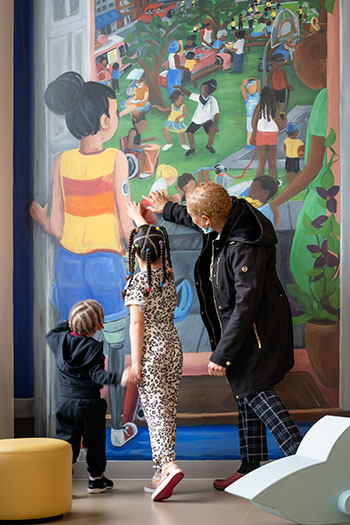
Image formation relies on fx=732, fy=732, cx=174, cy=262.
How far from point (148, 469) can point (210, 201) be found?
1.57 m

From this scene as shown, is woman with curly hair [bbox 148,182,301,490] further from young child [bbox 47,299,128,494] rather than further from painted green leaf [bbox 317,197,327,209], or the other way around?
young child [bbox 47,299,128,494]

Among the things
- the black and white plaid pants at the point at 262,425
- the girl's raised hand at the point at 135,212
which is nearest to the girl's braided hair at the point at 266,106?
the girl's raised hand at the point at 135,212

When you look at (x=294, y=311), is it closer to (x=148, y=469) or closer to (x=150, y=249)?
(x=150, y=249)

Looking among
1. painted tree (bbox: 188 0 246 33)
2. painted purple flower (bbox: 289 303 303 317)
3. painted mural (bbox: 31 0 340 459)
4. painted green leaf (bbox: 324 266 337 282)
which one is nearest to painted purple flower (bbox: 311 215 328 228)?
painted mural (bbox: 31 0 340 459)

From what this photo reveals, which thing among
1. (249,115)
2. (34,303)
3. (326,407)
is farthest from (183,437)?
(249,115)

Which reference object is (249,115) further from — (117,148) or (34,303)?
(34,303)

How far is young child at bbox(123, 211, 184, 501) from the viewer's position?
12.5 ft

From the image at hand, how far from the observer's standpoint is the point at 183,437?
416cm

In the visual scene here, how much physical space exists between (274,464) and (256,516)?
510mm

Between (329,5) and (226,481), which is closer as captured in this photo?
(226,481)

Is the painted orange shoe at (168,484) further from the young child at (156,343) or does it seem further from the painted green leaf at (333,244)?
the painted green leaf at (333,244)

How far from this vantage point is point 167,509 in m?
3.44

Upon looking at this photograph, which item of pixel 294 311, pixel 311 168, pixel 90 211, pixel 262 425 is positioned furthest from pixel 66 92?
pixel 262 425

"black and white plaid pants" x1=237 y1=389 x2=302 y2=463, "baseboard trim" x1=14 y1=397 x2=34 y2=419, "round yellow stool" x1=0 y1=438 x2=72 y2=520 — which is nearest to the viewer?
"round yellow stool" x1=0 y1=438 x2=72 y2=520
